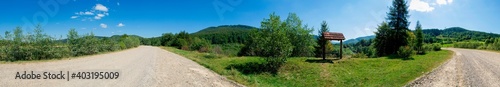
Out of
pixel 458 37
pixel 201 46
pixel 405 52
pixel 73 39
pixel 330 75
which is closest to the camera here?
pixel 330 75

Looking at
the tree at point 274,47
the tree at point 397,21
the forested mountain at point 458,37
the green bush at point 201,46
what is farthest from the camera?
the forested mountain at point 458,37

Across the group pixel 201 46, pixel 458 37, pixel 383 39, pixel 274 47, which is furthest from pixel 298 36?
pixel 458 37

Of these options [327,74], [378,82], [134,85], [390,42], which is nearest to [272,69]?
[327,74]

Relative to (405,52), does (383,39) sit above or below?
above

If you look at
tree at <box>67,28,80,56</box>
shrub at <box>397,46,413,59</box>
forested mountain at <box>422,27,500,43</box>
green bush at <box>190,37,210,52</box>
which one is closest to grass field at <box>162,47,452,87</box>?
shrub at <box>397,46,413,59</box>

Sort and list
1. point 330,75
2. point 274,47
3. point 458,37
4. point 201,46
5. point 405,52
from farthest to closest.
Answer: point 458,37 < point 201,46 < point 405,52 < point 274,47 < point 330,75

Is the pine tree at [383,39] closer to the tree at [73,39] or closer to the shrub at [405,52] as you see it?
the shrub at [405,52]

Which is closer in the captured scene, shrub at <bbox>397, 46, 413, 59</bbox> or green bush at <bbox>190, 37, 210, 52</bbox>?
shrub at <bbox>397, 46, 413, 59</bbox>

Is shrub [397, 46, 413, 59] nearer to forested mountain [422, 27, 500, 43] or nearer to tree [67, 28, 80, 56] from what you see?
tree [67, 28, 80, 56]

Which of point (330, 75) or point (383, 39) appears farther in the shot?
point (383, 39)

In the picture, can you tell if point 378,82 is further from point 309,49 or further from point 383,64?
point 309,49

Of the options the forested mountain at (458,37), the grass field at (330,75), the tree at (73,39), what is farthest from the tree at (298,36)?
the forested mountain at (458,37)

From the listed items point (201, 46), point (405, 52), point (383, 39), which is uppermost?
point (383, 39)

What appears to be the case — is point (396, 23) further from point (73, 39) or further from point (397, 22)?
point (73, 39)
